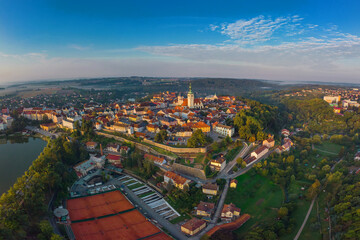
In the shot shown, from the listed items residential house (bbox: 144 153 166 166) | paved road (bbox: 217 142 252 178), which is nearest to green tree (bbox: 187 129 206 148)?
residential house (bbox: 144 153 166 166)

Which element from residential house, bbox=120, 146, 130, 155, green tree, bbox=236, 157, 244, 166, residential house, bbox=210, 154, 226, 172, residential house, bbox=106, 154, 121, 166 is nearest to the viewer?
residential house, bbox=210, 154, 226, 172

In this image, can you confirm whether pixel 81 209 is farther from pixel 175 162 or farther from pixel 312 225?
pixel 312 225

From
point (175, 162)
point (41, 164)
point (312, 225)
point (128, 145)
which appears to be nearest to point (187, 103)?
point (128, 145)

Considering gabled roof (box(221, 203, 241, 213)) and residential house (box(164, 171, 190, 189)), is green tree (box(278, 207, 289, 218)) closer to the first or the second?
gabled roof (box(221, 203, 241, 213))

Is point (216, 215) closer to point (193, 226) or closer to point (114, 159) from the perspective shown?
point (193, 226)

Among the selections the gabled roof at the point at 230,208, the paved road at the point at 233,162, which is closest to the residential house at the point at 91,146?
the paved road at the point at 233,162

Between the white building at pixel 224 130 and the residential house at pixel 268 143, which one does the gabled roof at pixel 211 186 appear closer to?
the white building at pixel 224 130

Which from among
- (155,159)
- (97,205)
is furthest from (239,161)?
(97,205)
